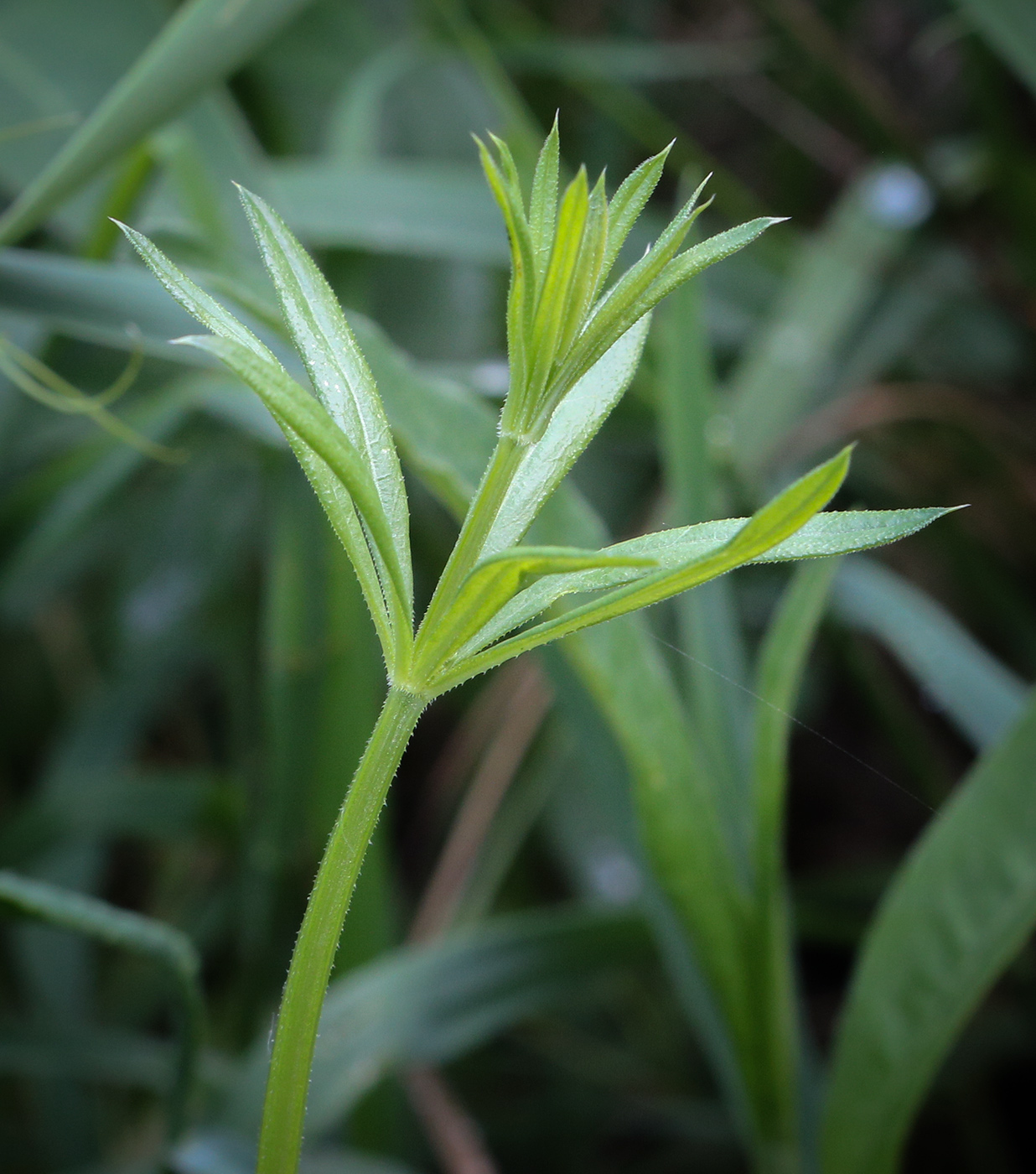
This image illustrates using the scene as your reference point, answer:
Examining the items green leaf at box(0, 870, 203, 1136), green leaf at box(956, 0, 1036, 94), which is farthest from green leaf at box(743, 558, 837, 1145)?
green leaf at box(956, 0, 1036, 94)

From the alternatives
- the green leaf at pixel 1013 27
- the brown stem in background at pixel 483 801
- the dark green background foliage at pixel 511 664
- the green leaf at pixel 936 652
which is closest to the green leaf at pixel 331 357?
the dark green background foliage at pixel 511 664

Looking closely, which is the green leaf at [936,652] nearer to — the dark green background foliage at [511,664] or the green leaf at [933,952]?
the dark green background foliage at [511,664]

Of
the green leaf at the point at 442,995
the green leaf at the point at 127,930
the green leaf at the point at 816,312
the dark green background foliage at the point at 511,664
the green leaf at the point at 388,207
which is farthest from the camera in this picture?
the green leaf at the point at 816,312

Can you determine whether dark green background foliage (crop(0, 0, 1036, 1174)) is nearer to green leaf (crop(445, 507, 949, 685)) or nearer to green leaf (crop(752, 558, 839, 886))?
green leaf (crop(752, 558, 839, 886))

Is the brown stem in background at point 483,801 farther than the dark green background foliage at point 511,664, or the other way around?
the brown stem in background at point 483,801

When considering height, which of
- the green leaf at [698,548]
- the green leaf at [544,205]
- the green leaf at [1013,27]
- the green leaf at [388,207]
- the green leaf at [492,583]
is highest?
the green leaf at [1013,27]

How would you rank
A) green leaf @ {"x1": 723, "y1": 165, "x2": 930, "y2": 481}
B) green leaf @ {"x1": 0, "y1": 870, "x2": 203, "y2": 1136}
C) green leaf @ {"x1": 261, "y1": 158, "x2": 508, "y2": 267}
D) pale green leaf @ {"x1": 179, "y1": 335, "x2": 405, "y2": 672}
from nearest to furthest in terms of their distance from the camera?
pale green leaf @ {"x1": 179, "y1": 335, "x2": 405, "y2": 672} < green leaf @ {"x1": 0, "y1": 870, "x2": 203, "y2": 1136} < green leaf @ {"x1": 261, "y1": 158, "x2": 508, "y2": 267} < green leaf @ {"x1": 723, "y1": 165, "x2": 930, "y2": 481}

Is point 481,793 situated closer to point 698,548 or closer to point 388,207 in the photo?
point 388,207
